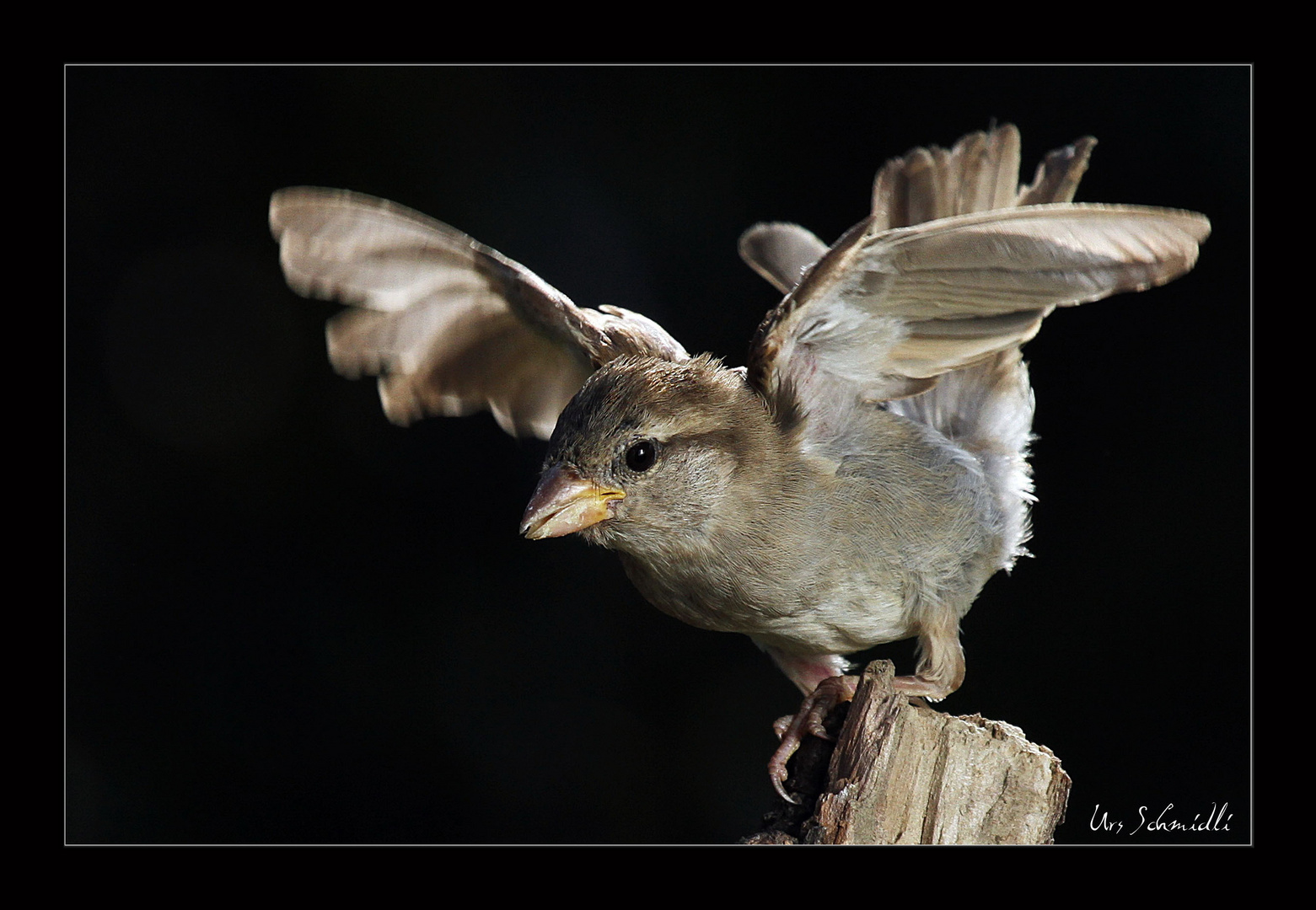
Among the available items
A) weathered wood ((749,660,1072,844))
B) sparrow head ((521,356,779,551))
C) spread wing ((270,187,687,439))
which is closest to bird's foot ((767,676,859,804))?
weathered wood ((749,660,1072,844))

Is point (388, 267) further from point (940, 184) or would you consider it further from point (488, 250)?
point (940, 184)

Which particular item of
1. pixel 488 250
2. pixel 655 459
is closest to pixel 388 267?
pixel 488 250

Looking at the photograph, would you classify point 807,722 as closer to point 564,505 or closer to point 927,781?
point 927,781

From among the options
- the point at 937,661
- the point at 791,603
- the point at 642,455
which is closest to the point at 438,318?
the point at 642,455

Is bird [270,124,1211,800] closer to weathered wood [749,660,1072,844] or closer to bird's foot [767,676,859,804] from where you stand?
bird's foot [767,676,859,804]

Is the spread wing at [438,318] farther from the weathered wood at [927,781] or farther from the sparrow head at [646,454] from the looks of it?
the weathered wood at [927,781]

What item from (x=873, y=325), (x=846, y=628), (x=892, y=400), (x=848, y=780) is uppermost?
(x=873, y=325)
